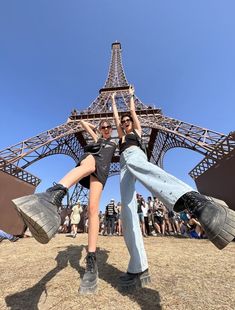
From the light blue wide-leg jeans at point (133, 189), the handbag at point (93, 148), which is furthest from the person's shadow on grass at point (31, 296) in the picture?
the handbag at point (93, 148)

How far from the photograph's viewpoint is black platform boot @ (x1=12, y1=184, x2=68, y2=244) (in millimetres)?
1532

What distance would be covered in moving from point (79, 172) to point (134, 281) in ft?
3.90

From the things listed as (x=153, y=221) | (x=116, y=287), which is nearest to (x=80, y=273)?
(x=116, y=287)

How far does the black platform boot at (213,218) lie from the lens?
1506 millimetres

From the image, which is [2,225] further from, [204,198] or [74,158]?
[74,158]

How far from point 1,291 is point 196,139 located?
48.6 feet

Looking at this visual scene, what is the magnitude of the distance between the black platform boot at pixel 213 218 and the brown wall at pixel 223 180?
627 cm

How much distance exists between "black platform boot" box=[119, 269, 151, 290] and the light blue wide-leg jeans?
4cm

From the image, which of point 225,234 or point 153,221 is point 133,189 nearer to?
point 225,234

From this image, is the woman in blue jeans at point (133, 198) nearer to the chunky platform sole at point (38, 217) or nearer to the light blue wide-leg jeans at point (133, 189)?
the light blue wide-leg jeans at point (133, 189)

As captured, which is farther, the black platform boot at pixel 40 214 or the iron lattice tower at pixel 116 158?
the iron lattice tower at pixel 116 158

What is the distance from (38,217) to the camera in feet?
5.07

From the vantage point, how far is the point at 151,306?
1.88m

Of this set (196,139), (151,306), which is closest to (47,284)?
(151,306)
